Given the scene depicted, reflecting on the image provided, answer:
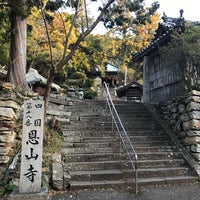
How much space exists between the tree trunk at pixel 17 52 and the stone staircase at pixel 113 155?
2347 mm

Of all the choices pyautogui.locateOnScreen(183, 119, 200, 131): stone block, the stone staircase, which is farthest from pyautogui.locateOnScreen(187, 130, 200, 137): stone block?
the stone staircase

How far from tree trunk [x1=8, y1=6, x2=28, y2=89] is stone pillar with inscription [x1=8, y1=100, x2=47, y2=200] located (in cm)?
405

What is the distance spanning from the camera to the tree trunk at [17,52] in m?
9.09

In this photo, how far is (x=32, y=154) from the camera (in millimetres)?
5156

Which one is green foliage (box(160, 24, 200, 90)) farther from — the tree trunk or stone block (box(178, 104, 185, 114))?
the tree trunk

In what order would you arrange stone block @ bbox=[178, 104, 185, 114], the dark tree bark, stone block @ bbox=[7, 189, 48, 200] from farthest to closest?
the dark tree bark, stone block @ bbox=[178, 104, 185, 114], stone block @ bbox=[7, 189, 48, 200]

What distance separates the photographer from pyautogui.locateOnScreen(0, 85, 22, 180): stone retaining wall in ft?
21.1

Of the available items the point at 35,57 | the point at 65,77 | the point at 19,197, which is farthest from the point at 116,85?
the point at 19,197

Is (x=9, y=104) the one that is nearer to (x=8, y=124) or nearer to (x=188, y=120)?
(x=8, y=124)

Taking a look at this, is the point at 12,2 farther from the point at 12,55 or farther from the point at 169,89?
the point at 169,89

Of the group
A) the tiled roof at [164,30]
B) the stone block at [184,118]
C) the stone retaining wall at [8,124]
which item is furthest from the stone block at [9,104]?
the tiled roof at [164,30]

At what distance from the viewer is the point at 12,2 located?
834 centimetres

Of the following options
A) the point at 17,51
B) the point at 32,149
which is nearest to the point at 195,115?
the point at 32,149

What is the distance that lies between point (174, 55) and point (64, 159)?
5.14 m
